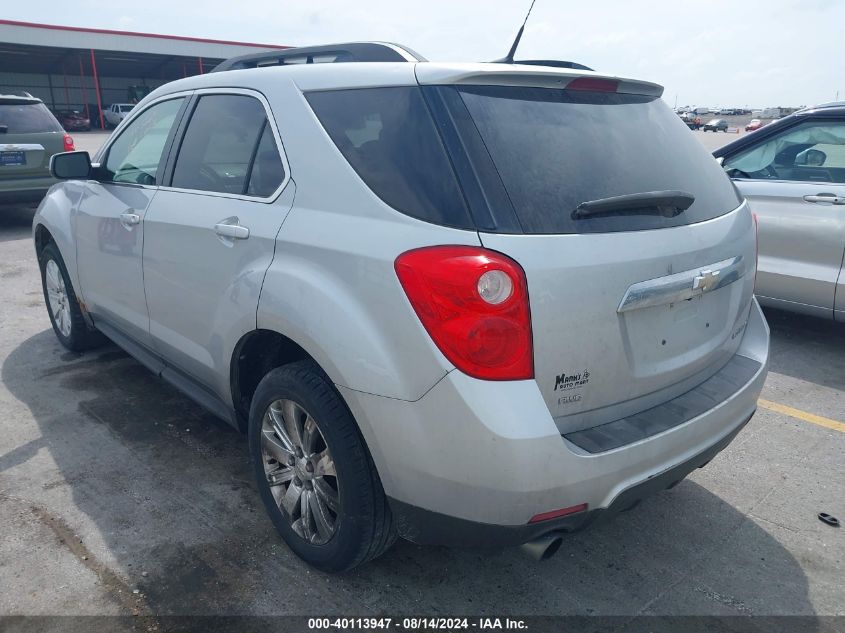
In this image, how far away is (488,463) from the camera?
1.97m

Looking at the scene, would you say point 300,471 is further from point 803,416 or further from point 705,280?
point 803,416

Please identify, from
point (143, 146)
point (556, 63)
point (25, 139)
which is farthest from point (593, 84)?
point (25, 139)

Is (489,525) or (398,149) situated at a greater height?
(398,149)

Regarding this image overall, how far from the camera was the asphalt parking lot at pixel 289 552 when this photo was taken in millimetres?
2494

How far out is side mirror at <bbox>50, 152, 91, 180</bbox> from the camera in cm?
387

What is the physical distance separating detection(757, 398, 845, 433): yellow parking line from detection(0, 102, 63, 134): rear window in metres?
9.35

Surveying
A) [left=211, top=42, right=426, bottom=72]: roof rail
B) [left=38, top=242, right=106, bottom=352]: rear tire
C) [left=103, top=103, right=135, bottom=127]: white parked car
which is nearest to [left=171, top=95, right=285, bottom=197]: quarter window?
[left=211, top=42, right=426, bottom=72]: roof rail

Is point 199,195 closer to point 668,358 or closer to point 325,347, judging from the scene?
point 325,347

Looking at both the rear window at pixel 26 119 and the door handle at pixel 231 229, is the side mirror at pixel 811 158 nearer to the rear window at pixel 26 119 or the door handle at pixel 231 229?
the door handle at pixel 231 229

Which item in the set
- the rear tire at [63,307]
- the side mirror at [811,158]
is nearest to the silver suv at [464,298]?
the rear tire at [63,307]

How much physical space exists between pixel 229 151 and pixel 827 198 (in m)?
4.08

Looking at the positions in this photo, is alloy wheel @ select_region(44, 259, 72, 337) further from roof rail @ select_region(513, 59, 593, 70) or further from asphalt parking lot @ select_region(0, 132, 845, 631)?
roof rail @ select_region(513, 59, 593, 70)

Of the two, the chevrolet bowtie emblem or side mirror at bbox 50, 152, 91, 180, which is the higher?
side mirror at bbox 50, 152, 91, 180

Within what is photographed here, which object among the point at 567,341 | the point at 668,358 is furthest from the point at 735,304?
the point at 567,341
